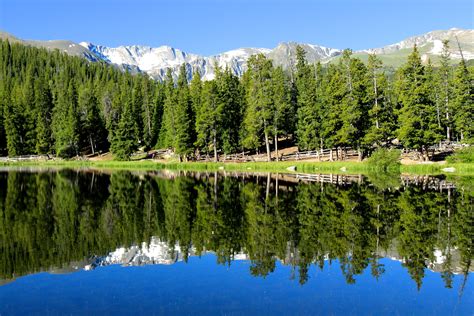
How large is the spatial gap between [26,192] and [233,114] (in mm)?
49476

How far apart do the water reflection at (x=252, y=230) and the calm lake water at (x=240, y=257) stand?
0.07 metres

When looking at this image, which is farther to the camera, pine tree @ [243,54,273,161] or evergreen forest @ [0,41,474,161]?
pine tree @ [243,54,273,161]

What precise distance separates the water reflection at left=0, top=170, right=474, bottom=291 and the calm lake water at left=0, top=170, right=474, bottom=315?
0.07m

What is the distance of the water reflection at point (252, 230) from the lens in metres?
15.2

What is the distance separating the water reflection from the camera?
15227 millimetres

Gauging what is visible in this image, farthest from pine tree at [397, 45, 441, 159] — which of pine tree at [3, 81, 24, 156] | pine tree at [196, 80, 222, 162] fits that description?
pine tree at [3, 81, 24, 156]

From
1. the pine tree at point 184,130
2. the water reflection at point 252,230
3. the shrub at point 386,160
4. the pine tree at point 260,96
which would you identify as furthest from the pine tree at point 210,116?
the water reflection at point 252,230

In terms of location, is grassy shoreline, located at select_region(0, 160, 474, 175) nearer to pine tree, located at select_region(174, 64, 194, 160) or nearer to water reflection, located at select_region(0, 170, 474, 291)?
pine tree, located at select_region(174, 64, 194, 160)

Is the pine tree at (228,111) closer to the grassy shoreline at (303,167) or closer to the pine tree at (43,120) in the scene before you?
the grassy shoreline at (303,167)

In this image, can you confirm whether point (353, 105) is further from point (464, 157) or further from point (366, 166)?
point (464, 157)

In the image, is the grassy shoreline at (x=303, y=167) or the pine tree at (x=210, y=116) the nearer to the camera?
the grassy shoreline at (x=303, y=167)

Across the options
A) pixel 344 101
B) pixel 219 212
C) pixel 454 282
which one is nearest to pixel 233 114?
pixel 344 101

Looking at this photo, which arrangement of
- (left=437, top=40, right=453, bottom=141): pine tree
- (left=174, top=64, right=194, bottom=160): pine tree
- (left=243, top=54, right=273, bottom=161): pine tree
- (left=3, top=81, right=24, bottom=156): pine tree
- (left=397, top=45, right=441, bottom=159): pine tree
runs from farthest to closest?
(left=3, top=81, right=24, bottom=156): pine tree → (left=174, top=64, right=194, bottom=160): pine tree → (left=437, top=40, right=453, bottom=141): pine tree → (left=243, top=54, right=273, bottom=161): pine tree → (left=397, top=45, right=441, bottom=159): pine tree

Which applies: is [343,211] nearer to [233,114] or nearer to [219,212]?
[219,212]
